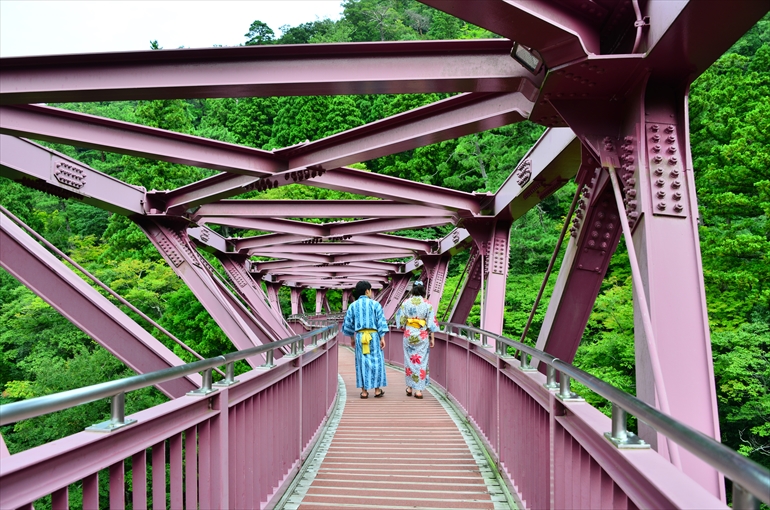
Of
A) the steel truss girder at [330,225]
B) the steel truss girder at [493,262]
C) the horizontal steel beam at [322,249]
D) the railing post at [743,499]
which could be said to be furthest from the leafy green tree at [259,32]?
the railing post at [743,499]

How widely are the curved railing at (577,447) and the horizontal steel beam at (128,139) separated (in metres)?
3.44

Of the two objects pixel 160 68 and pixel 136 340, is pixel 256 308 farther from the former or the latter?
pixel 160 68

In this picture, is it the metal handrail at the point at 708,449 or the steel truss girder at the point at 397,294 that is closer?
the metal handrail at the point at 708,449

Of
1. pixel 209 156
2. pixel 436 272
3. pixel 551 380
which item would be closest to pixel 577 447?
pixel 551 380

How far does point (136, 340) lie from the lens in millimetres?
7375

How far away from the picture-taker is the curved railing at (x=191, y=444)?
6.10 ft

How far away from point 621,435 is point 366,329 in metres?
6.55

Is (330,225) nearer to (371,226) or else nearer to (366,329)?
(371,226)

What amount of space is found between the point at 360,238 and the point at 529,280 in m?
11.3

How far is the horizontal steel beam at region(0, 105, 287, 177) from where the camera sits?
604 cm

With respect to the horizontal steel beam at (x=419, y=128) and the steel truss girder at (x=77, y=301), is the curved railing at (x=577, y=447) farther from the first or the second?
the steel truss girder at (x=77, y=301)

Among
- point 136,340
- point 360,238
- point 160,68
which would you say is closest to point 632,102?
point 160,68

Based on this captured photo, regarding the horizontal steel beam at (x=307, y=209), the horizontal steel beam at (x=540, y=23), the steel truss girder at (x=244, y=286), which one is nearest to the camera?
the horizontal steel beam at (x=540, y=23)

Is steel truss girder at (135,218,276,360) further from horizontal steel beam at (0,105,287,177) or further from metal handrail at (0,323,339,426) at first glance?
metal handrail at (0,323,339,426)
